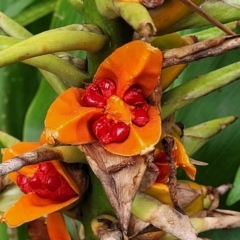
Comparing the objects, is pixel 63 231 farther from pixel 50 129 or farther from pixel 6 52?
pixel 6 52

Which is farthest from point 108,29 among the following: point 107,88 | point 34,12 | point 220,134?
point 34,12

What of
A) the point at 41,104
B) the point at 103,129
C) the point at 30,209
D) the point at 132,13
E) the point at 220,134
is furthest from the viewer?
the point at 41,104

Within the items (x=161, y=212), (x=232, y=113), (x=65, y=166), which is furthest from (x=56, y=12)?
(x=161, y=212)

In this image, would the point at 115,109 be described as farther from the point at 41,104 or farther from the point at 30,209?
the point at 41,104

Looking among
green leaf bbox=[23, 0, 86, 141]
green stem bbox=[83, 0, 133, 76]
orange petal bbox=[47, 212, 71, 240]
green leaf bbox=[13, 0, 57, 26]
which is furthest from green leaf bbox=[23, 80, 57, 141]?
green stem bbox=[83, 0, 133, 76]

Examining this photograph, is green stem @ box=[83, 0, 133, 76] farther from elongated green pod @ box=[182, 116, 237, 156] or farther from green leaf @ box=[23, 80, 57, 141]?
green leaf @ box=[23, 80, 57, 141]
